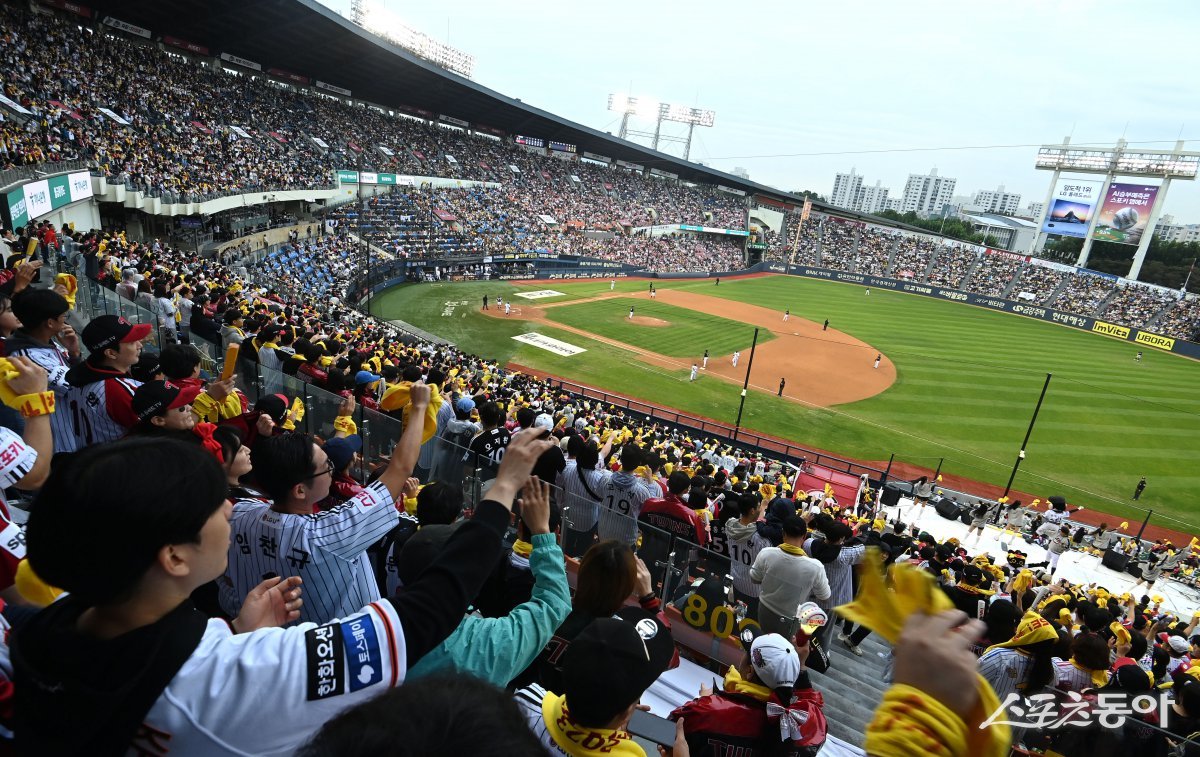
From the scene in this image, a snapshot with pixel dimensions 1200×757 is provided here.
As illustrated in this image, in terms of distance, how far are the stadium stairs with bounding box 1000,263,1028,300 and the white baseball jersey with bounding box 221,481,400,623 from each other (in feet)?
244

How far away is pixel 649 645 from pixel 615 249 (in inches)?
2434

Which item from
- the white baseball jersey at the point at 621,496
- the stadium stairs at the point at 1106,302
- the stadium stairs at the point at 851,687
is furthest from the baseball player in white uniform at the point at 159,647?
the stadium stairs at the point at 1106,302

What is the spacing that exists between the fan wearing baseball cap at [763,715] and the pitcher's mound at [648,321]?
35230 mm

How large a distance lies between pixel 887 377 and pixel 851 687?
29008 mm

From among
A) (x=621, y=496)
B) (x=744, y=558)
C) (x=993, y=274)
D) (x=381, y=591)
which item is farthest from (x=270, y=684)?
(x=993, y=274)

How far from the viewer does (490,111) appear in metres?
61.6

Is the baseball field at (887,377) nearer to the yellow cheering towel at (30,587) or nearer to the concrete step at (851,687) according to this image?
the concrete step at (851,687)

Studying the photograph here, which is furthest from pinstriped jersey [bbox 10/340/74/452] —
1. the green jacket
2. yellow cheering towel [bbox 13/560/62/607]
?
the green jacket

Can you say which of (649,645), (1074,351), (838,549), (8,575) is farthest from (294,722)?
(1074,351)

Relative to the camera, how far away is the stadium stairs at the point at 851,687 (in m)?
5.63

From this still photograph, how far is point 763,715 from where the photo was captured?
10.7ft

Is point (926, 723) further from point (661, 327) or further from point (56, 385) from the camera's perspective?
point (661, 327)

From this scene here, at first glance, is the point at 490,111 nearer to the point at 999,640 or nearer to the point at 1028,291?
the point at 1028,291

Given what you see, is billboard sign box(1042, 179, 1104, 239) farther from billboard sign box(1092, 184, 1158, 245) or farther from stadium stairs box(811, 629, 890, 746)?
stadium stairs box(811, 629, 890, 746)
